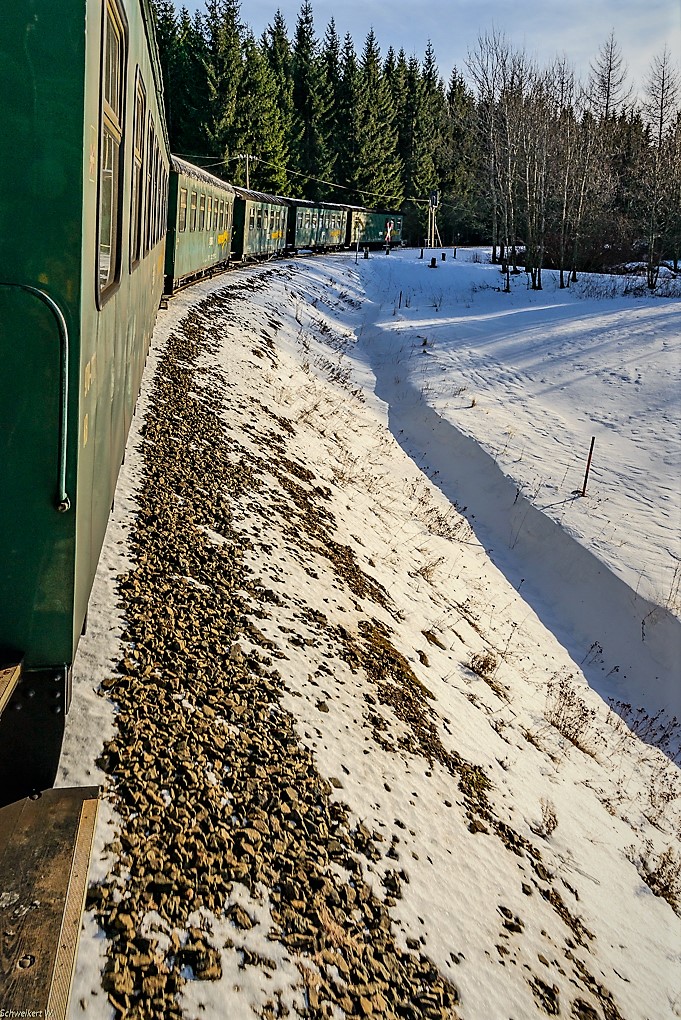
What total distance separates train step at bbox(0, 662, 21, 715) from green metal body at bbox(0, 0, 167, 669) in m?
0.05

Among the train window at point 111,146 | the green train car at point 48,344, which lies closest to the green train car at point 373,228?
the train window at point 111,146

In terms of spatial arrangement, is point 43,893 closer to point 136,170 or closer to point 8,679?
point 8,679

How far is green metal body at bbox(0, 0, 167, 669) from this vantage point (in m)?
2.42

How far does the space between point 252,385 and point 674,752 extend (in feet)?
27.4

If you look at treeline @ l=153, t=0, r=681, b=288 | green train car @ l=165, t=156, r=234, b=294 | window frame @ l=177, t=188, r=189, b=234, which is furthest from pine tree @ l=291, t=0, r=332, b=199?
window frame @ l=177, t=188, r=189, b=234

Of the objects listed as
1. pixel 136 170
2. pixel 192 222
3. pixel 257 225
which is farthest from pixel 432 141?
pixel 136 170

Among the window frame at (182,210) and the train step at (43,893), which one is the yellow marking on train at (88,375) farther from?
the window frame at (182,210)

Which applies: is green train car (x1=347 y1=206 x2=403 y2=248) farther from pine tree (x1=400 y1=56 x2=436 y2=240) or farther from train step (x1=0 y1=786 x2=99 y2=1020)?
train step (x1=0 y1=786 x2=99 y2=1020)

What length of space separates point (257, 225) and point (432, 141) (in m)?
48.7

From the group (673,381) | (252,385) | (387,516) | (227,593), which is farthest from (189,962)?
(673,381)

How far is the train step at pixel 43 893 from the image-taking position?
2.37 m

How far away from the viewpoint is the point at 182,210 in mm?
15320

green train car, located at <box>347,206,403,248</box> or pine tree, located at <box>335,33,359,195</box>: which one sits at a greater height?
pine tree, located at <box>335,33,359,195</box>

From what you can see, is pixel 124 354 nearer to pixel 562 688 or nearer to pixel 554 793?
pixel 554 793
